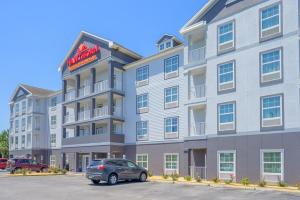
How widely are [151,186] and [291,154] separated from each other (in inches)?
331

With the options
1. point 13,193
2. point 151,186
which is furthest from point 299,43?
point 13,193

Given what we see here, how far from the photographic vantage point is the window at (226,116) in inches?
1115

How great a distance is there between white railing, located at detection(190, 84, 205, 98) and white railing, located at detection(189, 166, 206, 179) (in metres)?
5.34

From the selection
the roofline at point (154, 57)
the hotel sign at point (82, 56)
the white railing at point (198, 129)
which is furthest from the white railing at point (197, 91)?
the hotel sign at point (82, 56)

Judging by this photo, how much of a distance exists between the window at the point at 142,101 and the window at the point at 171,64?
146 inches

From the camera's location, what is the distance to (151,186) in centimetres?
2534

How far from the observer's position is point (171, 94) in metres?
35.8

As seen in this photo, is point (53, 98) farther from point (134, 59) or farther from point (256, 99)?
point (256, 99)

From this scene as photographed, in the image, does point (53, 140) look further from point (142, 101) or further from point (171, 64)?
point (171, 64)

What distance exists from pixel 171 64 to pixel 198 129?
23.3 feet

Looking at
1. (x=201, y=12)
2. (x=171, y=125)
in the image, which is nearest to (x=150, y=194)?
(x=171, y=125)

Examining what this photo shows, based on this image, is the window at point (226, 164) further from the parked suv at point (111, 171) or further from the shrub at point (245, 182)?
the parked suv at point (111, 171)

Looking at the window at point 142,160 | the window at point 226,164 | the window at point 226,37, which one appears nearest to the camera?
the window at point 226,164

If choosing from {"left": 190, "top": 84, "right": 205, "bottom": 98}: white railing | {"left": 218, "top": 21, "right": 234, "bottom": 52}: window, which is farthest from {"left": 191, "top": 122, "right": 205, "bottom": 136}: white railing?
{"left": 218, "top": 21, "right": 234, "bottom": 52}: window
